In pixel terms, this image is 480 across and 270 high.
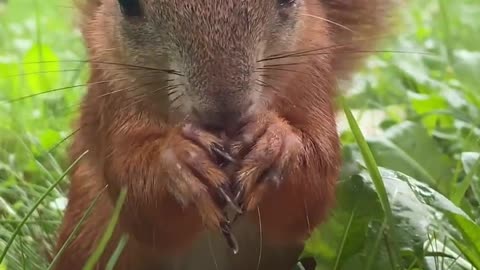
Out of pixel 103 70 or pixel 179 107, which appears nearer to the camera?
pixel 179 107

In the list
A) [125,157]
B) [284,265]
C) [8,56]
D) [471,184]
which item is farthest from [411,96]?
[8,56]

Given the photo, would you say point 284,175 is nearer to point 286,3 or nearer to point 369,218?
point 369,218

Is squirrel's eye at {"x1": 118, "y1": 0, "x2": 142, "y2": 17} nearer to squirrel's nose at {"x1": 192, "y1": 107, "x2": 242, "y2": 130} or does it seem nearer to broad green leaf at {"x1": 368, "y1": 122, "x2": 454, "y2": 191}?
squirrel's nose at {"x1": 192, "y1": 107, "x2": 242, "y2": 130}

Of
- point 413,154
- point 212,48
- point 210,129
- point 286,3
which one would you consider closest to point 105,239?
point 210,129

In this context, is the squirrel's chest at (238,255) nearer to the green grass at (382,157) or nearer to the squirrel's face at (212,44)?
the green grass at (382,157)

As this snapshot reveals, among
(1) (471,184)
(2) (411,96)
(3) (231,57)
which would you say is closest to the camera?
(3) (231,57)

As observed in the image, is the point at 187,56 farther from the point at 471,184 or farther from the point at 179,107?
the point at 471,184

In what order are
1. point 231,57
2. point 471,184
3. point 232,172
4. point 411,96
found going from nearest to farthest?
point 231,57 < point 232,172 < point 471,184 < point 411,96

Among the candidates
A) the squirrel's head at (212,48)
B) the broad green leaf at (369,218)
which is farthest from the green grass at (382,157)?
the squirrel's head at (212,48)
